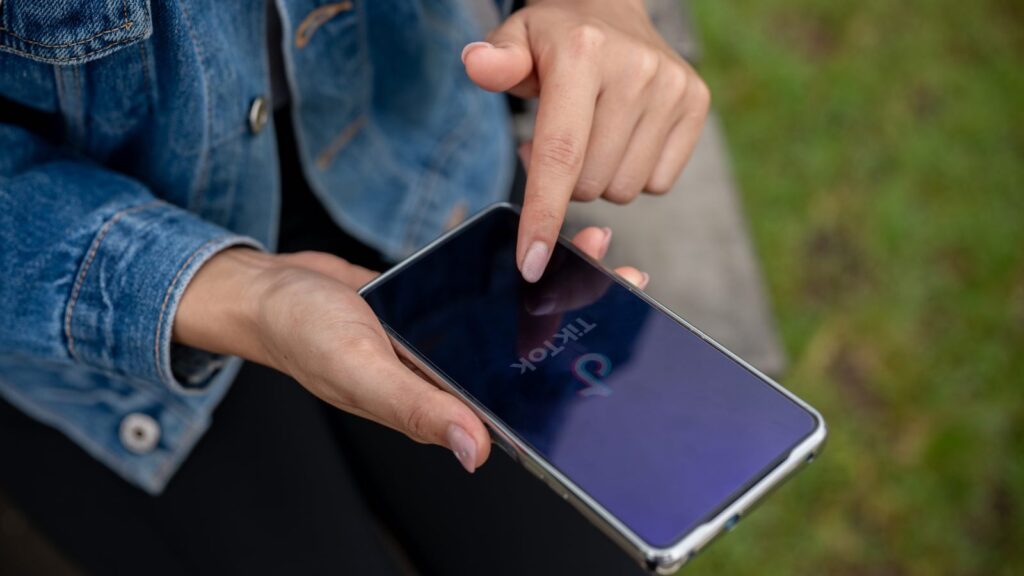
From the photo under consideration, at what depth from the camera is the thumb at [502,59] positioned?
3.12 ft

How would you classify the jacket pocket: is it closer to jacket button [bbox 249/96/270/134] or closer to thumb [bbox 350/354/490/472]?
jacket button [bbox 249/96/270/134]

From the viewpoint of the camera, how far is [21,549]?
1.67 meters

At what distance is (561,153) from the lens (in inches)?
36.8

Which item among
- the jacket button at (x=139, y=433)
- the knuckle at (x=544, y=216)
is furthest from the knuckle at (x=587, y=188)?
the jacket button at (x=139, y=433)

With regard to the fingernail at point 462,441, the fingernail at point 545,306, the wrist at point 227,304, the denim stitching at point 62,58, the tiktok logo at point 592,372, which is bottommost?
the wrist at point 227,304

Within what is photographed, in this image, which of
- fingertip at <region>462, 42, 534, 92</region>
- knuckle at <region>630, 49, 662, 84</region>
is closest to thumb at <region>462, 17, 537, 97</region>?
fingertip at <region>462, 42, 534, 92</region>

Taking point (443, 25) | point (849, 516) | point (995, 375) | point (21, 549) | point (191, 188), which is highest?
point (443, 25)

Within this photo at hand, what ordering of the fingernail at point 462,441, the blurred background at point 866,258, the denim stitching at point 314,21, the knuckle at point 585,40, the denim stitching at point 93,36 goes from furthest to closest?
the blurred background at point 866,258 → the denim stitching at point 314,21 → the knuckle at point 585,40 → the denim stitching at point 93,36 → the fingernail at point 462,441

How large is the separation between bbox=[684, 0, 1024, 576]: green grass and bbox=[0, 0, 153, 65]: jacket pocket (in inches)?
57.2

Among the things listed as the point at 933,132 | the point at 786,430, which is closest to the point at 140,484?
the point at 786,430

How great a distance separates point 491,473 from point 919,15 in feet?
7.02

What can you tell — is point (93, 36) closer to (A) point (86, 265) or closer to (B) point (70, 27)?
(B) point (70, 27)

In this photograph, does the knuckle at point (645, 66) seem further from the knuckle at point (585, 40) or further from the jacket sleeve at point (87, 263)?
the jacket sleeve at point (87, 263)

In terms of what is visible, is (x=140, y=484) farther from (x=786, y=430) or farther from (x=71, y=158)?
(x=786, y=430)
